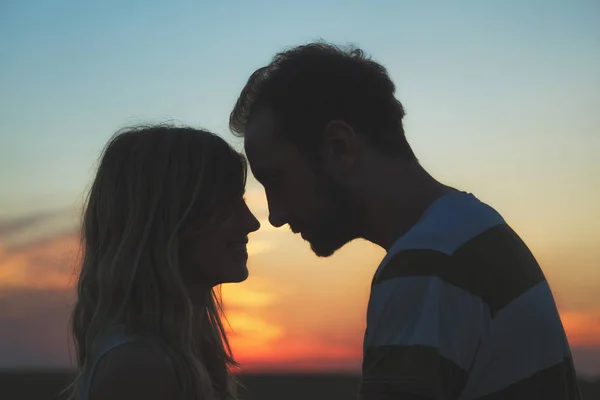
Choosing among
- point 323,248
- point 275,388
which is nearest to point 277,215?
point 323,248

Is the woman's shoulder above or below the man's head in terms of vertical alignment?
below

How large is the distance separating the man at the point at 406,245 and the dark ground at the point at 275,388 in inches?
1122

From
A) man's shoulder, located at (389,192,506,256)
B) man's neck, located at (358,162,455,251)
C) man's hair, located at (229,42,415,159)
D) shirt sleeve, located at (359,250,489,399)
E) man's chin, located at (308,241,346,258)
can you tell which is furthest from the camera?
man's chin, located at (308,241,346,258)

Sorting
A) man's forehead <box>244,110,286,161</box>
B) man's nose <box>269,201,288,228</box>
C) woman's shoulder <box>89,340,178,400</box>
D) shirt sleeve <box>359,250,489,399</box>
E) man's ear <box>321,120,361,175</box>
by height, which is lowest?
woman's shoulder <box>89,340,178,400</box>

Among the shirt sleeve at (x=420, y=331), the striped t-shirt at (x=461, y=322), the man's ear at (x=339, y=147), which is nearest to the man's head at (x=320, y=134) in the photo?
the man's ear at (x=339, y=147)

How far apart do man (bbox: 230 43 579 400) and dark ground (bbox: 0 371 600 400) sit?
28506mm

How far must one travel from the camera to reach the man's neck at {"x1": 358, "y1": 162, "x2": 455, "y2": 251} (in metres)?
3.28

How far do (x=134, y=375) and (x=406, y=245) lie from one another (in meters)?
1.40

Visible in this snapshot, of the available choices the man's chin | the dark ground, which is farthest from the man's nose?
the dark ground

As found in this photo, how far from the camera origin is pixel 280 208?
4.20m

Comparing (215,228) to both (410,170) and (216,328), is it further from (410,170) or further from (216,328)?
(410,170)

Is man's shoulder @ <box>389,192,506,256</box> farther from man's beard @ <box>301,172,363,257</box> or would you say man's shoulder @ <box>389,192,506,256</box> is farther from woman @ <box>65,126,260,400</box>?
woman @ <box>65,126,260,400</box>

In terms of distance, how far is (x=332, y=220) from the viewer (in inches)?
151

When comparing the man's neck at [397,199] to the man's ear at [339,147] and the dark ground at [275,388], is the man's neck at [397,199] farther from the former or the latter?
the dark ground at [275,388]
